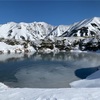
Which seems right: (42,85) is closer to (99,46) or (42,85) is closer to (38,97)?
(38,97)

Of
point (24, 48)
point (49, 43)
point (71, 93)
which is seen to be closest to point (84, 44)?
point (49, 43)

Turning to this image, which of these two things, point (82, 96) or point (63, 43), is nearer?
point (82, 96)

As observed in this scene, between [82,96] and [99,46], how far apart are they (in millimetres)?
139874

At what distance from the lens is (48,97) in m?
16.0

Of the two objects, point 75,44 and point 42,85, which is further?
point 75,44

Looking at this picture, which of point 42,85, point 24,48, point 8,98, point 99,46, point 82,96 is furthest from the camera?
point 24,48

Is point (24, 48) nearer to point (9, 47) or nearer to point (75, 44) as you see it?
point (9, 47)

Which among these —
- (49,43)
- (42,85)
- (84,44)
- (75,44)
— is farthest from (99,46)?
(42,85)

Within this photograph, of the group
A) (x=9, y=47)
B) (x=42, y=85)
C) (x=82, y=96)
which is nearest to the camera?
(x=82, y=96)

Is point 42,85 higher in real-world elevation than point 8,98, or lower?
lower

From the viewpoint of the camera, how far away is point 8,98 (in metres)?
16.8

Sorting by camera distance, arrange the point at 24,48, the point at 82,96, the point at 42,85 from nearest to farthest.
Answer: the point at 82,96 → the point at 42,85 → the point at 24,48

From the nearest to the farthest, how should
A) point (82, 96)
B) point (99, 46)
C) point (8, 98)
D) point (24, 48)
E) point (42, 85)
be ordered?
point (82, 96)
point (8, 98)
point (42, 85)
point (99, 46)
point (24, 48)

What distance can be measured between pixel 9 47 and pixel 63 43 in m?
44.9
